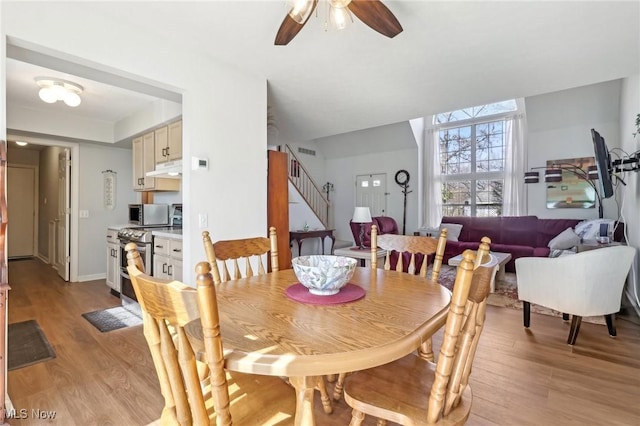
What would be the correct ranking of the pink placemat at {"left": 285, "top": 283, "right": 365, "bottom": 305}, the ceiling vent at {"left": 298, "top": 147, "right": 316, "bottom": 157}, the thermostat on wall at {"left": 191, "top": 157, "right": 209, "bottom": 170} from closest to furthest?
the pink placemat at {"left": 285, "top": 283, "right": 365, "bottom": 305} < the thermostat on wall at {"left": 191, "top": 157, "right": 209, "bottom": 170} < the ceiling vent at {"left": 298, "top": 147, "right": 316, "bottom": 157}

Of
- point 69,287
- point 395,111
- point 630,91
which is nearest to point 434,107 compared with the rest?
point 395,111

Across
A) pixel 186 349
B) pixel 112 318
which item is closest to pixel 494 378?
pixel 186 349

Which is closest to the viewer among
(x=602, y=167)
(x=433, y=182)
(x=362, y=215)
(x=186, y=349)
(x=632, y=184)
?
(x=186, y=349)

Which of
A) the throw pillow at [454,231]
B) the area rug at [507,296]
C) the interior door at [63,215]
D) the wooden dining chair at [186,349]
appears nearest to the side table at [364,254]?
the area rug at [507,296]

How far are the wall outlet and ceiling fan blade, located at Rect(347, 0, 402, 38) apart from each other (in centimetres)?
180

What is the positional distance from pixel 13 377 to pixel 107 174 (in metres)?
3.76

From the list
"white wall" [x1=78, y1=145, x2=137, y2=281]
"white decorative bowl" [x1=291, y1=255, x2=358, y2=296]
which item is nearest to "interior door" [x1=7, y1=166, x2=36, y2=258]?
"white wall" [x1=78, y1=145, x2=137, y2=281]

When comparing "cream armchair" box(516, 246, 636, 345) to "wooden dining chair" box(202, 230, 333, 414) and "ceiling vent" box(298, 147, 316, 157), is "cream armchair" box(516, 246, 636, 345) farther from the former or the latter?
"ceiling vent" box(298, 147, 316, 157)

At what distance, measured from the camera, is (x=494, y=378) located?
6.70 feet

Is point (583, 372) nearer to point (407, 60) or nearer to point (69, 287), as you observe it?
point (407, 60)

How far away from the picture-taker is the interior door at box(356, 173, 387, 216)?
7.95m

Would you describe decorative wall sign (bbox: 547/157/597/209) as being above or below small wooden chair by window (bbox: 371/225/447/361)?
above

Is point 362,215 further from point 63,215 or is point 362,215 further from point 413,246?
point 63,215

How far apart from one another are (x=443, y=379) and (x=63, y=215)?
6141 mm
